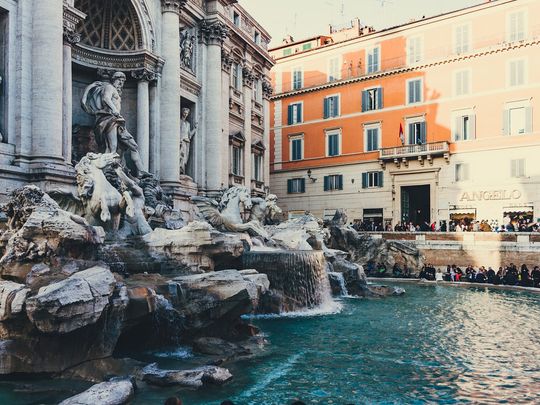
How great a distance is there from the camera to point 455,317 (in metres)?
13.2

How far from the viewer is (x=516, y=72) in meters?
28.3

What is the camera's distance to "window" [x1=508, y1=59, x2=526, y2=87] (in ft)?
92.2

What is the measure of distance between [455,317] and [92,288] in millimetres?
9145

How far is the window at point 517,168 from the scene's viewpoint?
90.9 ft

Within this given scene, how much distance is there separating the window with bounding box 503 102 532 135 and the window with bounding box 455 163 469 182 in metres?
2.65

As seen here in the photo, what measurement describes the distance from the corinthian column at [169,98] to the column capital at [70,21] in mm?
4553

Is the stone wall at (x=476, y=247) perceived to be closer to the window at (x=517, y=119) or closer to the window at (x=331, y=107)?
the window at (x=517, y=119)

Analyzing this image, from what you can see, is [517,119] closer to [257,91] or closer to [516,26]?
[516,26]

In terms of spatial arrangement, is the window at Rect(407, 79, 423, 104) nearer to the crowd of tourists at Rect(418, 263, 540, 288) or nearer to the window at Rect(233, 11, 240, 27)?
the window at Rect(233, 11, 240, 27)

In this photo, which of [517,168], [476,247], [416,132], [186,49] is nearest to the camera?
[186,49]

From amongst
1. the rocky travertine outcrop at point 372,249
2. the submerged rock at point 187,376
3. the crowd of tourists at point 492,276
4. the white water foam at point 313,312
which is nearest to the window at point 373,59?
the rocky travertine outcrop at point 372,249

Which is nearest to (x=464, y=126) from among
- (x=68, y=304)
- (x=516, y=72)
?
(x=516, y=72)

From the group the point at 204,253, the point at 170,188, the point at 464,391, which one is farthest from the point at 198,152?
the point at 464,391

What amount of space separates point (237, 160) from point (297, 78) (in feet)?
38.7
